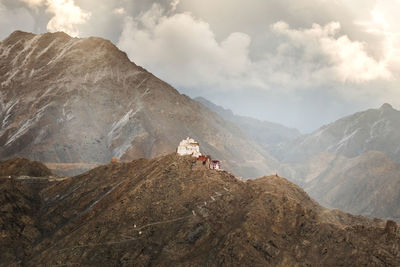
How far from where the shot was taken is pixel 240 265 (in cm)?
8106

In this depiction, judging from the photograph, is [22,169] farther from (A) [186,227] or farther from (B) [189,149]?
(A) [186,227]

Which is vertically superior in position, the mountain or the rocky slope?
the rocky slope

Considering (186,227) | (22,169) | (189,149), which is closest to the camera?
(186,227)

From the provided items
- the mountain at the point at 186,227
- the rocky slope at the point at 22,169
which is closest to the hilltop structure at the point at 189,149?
the mountain at the point at 186,227

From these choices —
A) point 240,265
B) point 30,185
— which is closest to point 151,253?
point 240,265

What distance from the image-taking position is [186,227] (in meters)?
91.6

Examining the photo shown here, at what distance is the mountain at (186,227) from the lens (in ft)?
275

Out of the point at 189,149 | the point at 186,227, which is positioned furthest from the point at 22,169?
the point at 186,227

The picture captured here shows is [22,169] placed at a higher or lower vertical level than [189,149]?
lower

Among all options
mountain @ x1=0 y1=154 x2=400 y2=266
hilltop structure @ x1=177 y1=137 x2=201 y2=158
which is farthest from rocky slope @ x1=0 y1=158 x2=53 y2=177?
hilltop structure @ x1=177 y1=137 x2=201 y2=158

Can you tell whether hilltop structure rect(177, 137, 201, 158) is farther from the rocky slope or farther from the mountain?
the rocky slope

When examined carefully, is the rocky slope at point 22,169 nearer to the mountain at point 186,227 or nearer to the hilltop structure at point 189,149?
the mountain at point 186,227

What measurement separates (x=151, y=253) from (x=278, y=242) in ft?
86.5

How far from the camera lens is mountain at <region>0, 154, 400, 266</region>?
8381 cm
